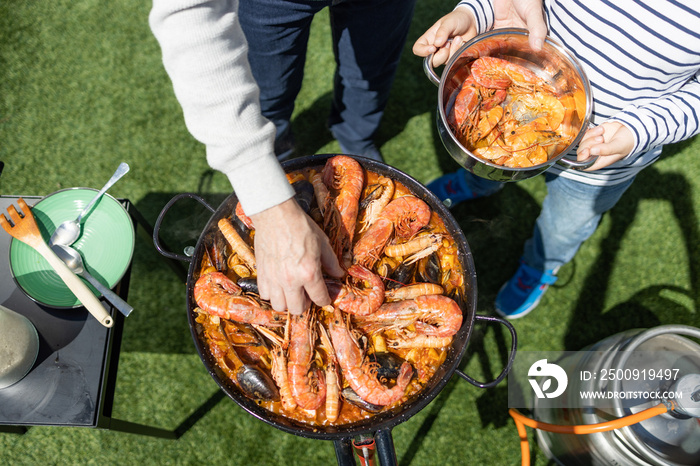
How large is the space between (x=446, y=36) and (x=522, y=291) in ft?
6.06

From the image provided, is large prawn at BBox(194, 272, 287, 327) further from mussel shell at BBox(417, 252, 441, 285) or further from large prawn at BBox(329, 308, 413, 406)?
mussel shell at BBox(417, 252, 441, 285)

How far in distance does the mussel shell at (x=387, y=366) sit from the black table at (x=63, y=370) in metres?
1.17

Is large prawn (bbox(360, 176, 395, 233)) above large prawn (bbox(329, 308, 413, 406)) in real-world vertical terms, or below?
above

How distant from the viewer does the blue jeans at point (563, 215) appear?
92.5 inches

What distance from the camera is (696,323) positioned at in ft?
10.5

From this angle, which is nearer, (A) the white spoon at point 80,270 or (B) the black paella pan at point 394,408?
(B) the black paella pan at point 394,408

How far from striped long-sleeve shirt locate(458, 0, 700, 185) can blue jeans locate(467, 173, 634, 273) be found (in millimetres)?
479

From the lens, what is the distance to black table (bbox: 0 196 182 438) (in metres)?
1.96

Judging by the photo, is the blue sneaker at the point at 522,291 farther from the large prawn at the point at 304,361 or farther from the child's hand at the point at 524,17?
the large prawn at the point at 304,361

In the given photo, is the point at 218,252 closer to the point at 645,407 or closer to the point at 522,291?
the point at 645,407

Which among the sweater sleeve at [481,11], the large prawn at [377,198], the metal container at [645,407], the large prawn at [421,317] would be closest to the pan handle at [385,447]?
the large prawn at [421,317]

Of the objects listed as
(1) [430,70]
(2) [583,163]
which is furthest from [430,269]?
(1) [430,70]

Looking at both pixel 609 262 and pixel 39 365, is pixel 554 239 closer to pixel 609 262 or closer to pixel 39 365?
pixel 609 262

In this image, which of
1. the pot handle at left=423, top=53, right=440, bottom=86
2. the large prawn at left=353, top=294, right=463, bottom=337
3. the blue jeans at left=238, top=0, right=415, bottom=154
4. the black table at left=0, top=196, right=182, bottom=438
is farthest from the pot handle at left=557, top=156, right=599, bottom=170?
the black table at left=0, top=196, right=182, bottom=438
